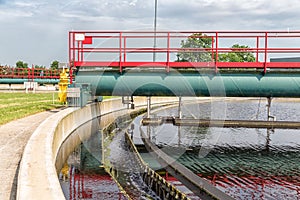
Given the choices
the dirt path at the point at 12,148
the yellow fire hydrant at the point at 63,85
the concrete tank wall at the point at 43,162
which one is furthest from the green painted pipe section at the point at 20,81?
the dirt path at the point at 12,148

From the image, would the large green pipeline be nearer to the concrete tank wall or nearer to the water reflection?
the water reflection

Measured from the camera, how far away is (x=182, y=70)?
16.7m

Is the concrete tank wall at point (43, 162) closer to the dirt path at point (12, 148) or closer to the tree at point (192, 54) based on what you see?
the dirt path at point (12, 148)

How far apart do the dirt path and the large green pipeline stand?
3.85m

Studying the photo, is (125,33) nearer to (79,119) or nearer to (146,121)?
(79,119)

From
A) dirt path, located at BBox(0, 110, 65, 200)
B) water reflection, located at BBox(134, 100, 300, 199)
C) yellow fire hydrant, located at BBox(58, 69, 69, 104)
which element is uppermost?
yellow fire hydrant, located at BBox(58, 69, 69, 104)

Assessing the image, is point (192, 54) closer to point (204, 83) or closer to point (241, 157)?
point (204, 83)

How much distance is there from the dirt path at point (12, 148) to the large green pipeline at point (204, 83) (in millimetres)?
3850

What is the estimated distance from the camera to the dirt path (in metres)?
7.46

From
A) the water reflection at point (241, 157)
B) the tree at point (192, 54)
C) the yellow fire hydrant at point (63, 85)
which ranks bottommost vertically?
the water reflection at point (241, 157)

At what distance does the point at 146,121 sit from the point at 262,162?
36.1ft

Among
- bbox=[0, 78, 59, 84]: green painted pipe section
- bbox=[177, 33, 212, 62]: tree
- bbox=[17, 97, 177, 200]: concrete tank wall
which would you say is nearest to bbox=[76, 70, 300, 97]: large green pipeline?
bbox=[177, 33, 212, 62]: tree

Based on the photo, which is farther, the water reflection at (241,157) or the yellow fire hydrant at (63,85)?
the yellow fire hydrant at (63,85)

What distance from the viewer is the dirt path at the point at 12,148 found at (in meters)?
7.46
